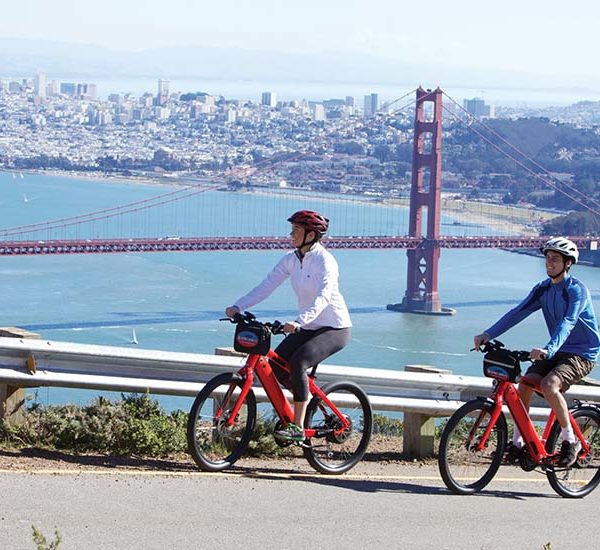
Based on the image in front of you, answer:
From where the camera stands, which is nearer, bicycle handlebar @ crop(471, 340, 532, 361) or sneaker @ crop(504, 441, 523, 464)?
bicycle handlebar @ crop(471, 340, 532, 361)

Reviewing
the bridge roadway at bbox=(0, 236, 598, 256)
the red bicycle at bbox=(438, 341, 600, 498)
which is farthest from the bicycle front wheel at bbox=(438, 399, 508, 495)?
the bridge roadway at bbox=(0, 236, 598, 256)

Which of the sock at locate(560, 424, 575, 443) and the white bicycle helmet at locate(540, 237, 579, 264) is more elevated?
the white bicycle helmet at locate(540, 237, 579, 264)

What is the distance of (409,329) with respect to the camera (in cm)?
5328

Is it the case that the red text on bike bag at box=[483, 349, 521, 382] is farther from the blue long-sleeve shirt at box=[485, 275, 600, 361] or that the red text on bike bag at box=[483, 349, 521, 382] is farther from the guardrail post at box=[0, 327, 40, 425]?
the guardrail post at box=[0, 327, 40, 425]

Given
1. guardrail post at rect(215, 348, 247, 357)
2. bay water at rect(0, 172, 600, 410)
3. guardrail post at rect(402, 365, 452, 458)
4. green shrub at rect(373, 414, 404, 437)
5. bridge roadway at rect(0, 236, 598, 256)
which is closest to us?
guardrail post at rect(215, 348, 247, 357)

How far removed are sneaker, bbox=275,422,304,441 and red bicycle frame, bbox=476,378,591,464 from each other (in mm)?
615

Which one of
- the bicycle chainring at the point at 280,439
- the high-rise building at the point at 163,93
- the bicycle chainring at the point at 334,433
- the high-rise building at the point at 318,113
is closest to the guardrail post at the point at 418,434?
the bicycle chainring at the point at 334,433

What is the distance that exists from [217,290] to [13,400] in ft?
174

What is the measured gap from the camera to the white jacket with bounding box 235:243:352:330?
208 inches

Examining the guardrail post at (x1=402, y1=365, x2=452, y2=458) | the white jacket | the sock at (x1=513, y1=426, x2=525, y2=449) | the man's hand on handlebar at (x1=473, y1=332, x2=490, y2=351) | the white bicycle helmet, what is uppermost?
the white bicycle helmet

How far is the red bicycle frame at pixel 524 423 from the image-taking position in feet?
17.4

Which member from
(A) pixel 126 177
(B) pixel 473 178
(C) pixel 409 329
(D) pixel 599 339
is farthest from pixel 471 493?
(A) pixel 126 177

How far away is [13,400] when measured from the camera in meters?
5.64

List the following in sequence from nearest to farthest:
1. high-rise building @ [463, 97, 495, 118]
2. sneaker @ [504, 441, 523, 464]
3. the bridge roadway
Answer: sneaker @ [504, 441, 523, 464] < the bridge roadway < high-rise building @ [463, 97, 495, 118]
